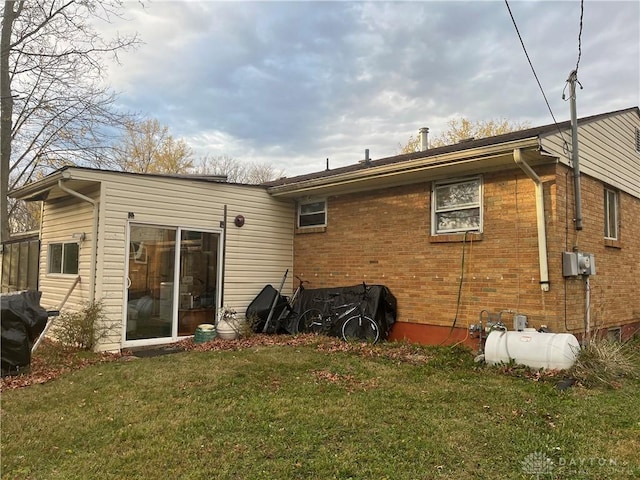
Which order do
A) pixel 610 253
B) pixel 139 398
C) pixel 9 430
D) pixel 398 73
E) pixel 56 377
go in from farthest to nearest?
pixel 398 73
pixel 610 253
pixel 56 377
pixel 139 398
pixel 9 430

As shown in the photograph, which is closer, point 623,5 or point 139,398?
point 139,398

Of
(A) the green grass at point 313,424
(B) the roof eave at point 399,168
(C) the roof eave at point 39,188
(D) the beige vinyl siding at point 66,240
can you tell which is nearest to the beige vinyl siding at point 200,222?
(D) the beige vinyl siding at point 66,240

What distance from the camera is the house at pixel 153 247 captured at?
7.77m

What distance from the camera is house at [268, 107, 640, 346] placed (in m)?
6.70

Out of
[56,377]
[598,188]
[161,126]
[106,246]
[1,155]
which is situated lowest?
[56,377]

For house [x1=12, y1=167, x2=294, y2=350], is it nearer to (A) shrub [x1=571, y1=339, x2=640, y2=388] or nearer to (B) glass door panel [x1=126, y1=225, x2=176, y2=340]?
(B) glass door panel [x1=126, y1=225, x2=176, y2=340]

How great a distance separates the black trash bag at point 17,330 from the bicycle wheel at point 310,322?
4.61 m

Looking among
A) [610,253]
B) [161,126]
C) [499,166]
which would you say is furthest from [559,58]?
[161,126]

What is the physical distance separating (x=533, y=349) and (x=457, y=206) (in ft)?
9.11

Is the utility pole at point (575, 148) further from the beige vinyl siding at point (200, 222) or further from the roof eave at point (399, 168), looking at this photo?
the beige vinyl siding at point (200, 222)

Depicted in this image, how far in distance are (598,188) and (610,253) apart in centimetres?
131

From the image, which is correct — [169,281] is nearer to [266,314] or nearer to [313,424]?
[266,314]

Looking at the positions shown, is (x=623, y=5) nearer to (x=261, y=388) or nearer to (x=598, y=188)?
(x=598, y=188)

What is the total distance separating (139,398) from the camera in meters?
4.84
